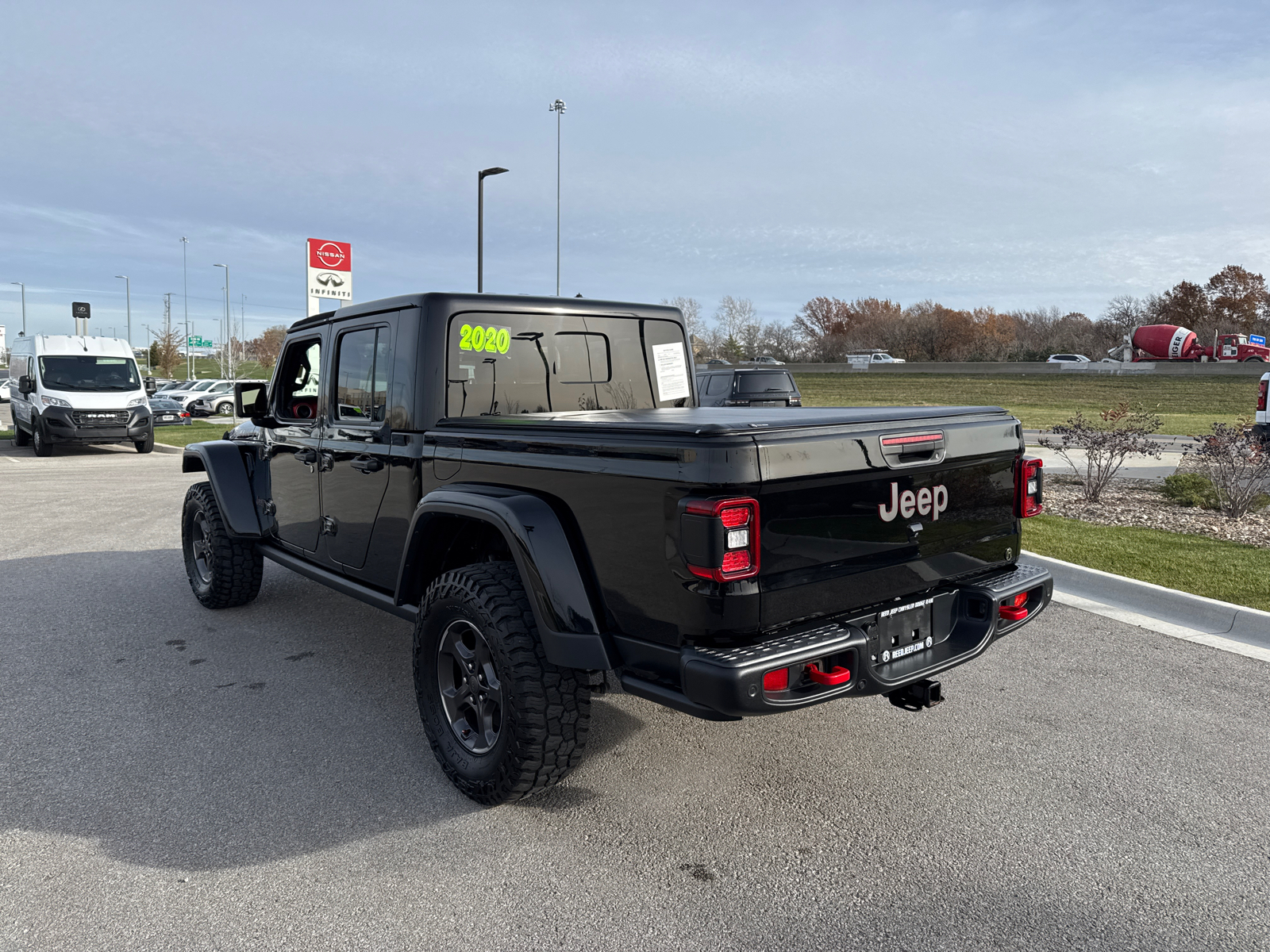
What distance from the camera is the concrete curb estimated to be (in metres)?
5.39

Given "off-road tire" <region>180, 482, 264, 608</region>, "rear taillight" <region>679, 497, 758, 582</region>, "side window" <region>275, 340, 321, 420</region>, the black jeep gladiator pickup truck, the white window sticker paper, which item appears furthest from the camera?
"off-road tire" <region>180, 482, 264, 608</region>

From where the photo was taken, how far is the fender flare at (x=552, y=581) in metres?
3.08

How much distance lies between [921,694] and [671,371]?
8.09 ft

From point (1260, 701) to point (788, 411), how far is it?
292 centimetres

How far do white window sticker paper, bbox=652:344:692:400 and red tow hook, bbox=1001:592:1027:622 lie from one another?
2198 mm

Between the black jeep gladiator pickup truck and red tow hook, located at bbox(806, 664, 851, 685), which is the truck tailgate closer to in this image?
Answer: the black jeep gladiator pickup truck

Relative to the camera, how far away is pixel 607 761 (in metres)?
3.81

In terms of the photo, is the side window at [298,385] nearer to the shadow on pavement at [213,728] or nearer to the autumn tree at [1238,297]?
the shadow on pavement at [213,728]

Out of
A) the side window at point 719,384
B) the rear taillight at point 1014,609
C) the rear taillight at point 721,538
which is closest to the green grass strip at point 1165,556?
the rear taillight at point 1014,609

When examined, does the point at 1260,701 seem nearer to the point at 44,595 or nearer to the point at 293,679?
the point at 293,679

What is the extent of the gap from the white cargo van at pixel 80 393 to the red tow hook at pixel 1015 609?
18.9 meters

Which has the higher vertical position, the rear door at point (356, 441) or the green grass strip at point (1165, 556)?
the rear door at point (356, 441)

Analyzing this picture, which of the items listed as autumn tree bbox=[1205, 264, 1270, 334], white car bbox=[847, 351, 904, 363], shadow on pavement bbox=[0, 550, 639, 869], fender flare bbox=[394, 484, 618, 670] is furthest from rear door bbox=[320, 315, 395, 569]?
autumn tree bbox=[1205, 264, 1270, 334]

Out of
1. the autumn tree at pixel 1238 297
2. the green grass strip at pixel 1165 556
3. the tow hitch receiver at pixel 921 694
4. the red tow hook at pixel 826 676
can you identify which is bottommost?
the green grass strip at pixel 1165 556
